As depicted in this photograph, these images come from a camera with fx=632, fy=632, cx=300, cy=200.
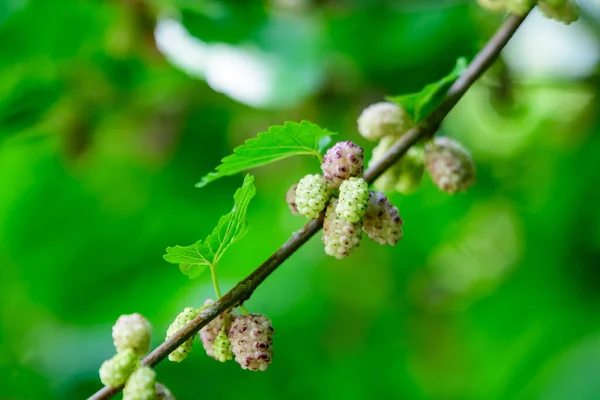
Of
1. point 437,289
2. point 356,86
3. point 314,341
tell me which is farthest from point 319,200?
point 437,289

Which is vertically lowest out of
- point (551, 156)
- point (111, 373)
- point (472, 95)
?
point (111, 373)

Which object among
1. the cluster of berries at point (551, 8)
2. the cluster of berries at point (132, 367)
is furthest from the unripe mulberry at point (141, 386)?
the cluster of berries at point (551, 8)

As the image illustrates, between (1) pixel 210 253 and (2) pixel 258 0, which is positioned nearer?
(1) pixel 210 253

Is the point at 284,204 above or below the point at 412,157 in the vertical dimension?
above

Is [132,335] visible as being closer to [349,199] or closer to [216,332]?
[216,332]

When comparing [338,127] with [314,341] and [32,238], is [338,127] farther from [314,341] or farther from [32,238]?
[32,238]

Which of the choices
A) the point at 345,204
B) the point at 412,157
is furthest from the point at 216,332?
the point at 412,157

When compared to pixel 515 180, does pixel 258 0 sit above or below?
above
